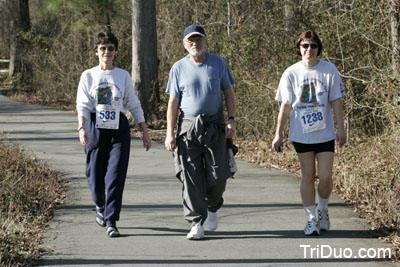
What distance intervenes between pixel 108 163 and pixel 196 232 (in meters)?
1.15

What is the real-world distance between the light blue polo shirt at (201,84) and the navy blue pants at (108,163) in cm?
75

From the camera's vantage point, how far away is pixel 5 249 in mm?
6117

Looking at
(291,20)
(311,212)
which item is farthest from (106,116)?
(291,20)

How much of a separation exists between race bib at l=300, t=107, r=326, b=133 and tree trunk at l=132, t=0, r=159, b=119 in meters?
9.29

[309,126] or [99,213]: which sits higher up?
[309,126]

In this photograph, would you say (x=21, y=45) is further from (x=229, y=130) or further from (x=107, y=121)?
(x=229, y=130)

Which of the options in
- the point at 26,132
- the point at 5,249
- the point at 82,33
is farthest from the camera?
the point at 82,33

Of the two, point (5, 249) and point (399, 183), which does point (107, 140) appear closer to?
point (5, 249)

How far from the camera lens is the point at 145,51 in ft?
51.2

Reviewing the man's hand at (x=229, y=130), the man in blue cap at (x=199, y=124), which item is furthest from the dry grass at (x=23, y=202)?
the man's hand at (x=229, y=130)

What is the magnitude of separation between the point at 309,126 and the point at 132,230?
2.01 meters

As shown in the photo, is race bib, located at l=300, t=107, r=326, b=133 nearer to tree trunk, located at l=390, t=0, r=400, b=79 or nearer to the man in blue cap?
the man in blue cap

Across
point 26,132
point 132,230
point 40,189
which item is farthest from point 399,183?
point 26,132

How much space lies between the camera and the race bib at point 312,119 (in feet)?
21.5
